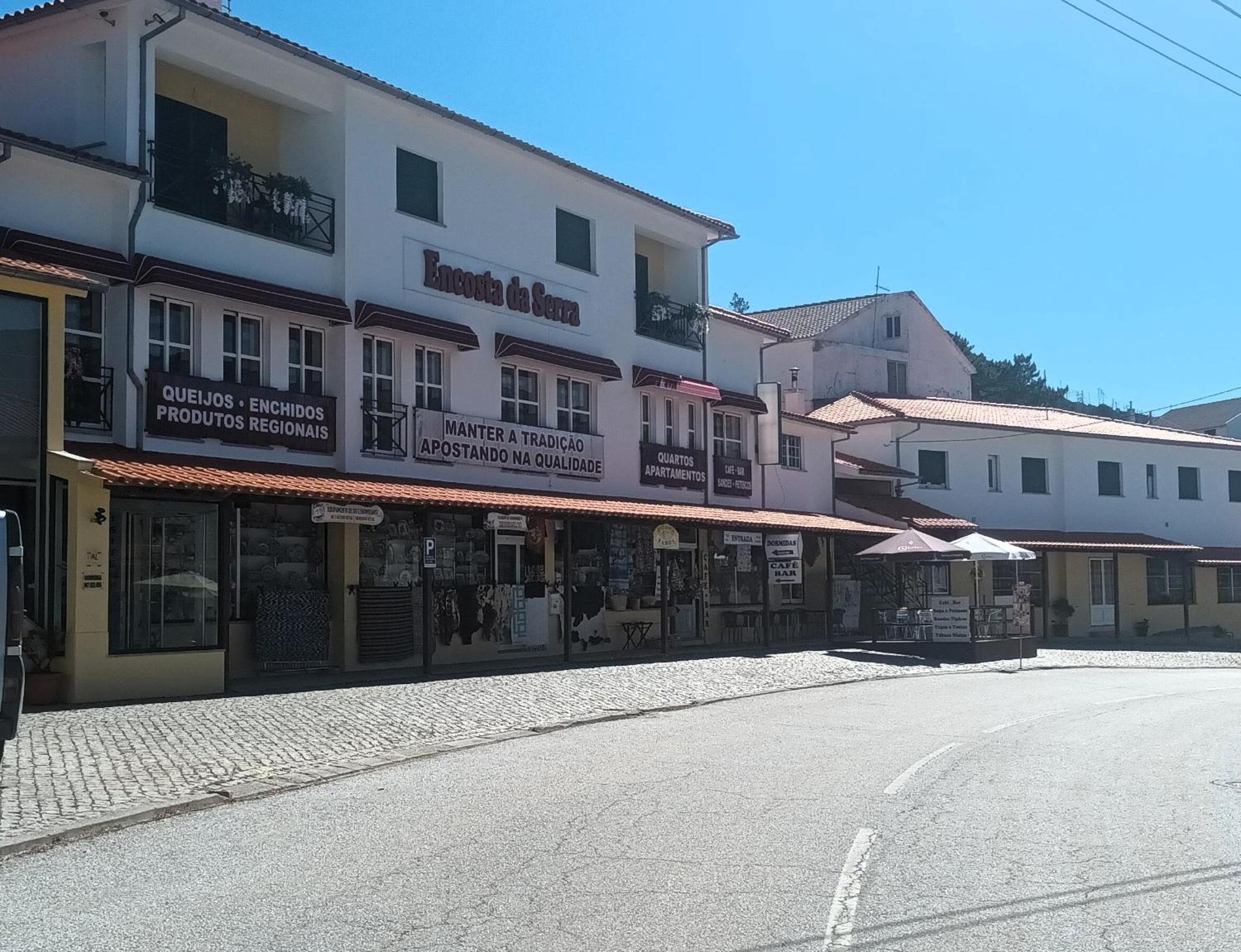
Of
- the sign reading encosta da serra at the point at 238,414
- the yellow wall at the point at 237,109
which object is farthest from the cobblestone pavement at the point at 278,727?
the yellow wall at the point at 237,109

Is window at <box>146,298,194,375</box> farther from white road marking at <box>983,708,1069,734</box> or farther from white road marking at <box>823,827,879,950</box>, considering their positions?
white road marking at <box>823,827,879,950</box>

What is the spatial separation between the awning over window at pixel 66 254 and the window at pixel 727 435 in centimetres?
1627

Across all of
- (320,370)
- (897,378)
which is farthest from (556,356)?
(897,378)

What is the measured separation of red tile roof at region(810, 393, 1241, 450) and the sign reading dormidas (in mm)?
15508

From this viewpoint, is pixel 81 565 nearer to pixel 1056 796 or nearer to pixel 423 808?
pixel 423 808

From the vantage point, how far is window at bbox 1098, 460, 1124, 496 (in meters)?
43.3

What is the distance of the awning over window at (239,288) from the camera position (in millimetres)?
17891

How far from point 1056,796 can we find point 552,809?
4.06 m

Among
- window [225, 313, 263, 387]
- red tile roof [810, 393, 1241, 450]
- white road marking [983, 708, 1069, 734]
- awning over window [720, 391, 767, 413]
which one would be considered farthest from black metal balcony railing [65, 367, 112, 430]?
red tile roof [810, 393, 1241, 450]

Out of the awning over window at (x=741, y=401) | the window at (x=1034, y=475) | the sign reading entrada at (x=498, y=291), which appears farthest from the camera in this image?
the window at (x=1034, y=475)

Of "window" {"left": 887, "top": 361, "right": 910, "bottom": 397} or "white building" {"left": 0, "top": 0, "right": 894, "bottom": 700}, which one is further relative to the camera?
"window" {"left": 887, "top": 361, "right": 910, "bottom": 397}

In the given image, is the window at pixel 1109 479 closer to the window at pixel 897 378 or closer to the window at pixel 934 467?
the window at pixel 934 467

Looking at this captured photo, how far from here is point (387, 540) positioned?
2186 cm

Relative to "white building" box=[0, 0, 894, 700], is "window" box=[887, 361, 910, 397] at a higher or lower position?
higher
